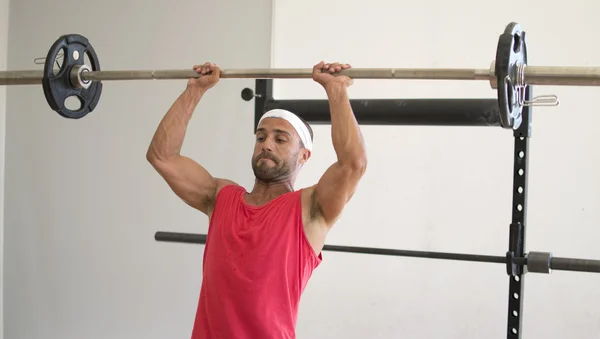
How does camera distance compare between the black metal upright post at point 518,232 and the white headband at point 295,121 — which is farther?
the white headband at point 295,121

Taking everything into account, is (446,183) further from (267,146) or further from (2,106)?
(2,106)

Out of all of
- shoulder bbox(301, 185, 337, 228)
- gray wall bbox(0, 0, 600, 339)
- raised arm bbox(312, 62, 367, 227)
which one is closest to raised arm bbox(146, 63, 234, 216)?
shoulder bbox(301, 185, 337, 228)

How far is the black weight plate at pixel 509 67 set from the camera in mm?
2164

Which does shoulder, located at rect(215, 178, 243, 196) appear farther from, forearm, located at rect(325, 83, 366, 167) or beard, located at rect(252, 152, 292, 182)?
forearm, located at rect(325, 83, 366, 167)

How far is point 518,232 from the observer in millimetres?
2758

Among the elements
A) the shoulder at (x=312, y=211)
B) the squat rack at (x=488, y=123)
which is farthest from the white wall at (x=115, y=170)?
the shoulder at (x=312, y=211)

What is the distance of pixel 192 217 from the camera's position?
15.6 feet

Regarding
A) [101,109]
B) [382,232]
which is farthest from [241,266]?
[101,109]

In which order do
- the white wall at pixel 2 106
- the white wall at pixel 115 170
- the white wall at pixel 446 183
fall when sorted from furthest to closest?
the white wall at pixel 2 106
the white wall at pixel 115 170
the white wall at pixel 446 183

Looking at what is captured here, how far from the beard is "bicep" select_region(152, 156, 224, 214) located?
21 centimetres

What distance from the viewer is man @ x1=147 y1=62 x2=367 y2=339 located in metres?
2.51

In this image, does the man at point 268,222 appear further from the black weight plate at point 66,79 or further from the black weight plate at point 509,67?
the black weight plate at point 509,67

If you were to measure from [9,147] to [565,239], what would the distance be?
137 inches

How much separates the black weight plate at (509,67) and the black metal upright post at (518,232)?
16.6 inches
